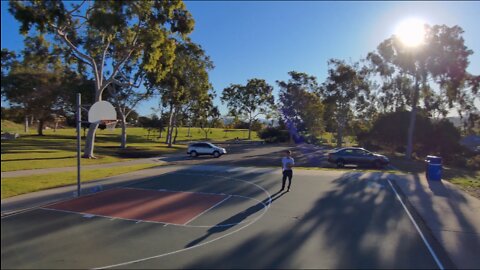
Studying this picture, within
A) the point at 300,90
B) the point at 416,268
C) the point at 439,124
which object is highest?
the point at 300,90

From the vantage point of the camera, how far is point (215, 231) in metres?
10.4

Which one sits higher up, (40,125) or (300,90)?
(300,90)

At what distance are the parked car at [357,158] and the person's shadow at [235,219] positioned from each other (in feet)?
50.0

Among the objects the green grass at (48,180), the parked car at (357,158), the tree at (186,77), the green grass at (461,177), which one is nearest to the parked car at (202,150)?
the tree at (186,77)

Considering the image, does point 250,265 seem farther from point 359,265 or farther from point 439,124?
point 439,124

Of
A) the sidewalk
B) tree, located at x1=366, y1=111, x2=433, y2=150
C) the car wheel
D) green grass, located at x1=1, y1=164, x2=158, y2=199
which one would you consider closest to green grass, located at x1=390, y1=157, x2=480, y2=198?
the sidewalk

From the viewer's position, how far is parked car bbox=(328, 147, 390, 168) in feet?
95.9

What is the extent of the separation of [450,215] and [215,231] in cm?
813

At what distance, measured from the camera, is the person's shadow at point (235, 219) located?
970 cm

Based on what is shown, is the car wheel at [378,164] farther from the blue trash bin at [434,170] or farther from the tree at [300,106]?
the tree at [300,106]

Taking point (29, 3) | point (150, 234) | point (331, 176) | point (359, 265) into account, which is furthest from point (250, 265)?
point (29, 3)

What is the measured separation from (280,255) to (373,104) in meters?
51.9

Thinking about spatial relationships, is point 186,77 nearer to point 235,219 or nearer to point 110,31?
point 110,31

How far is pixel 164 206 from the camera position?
13328mm
